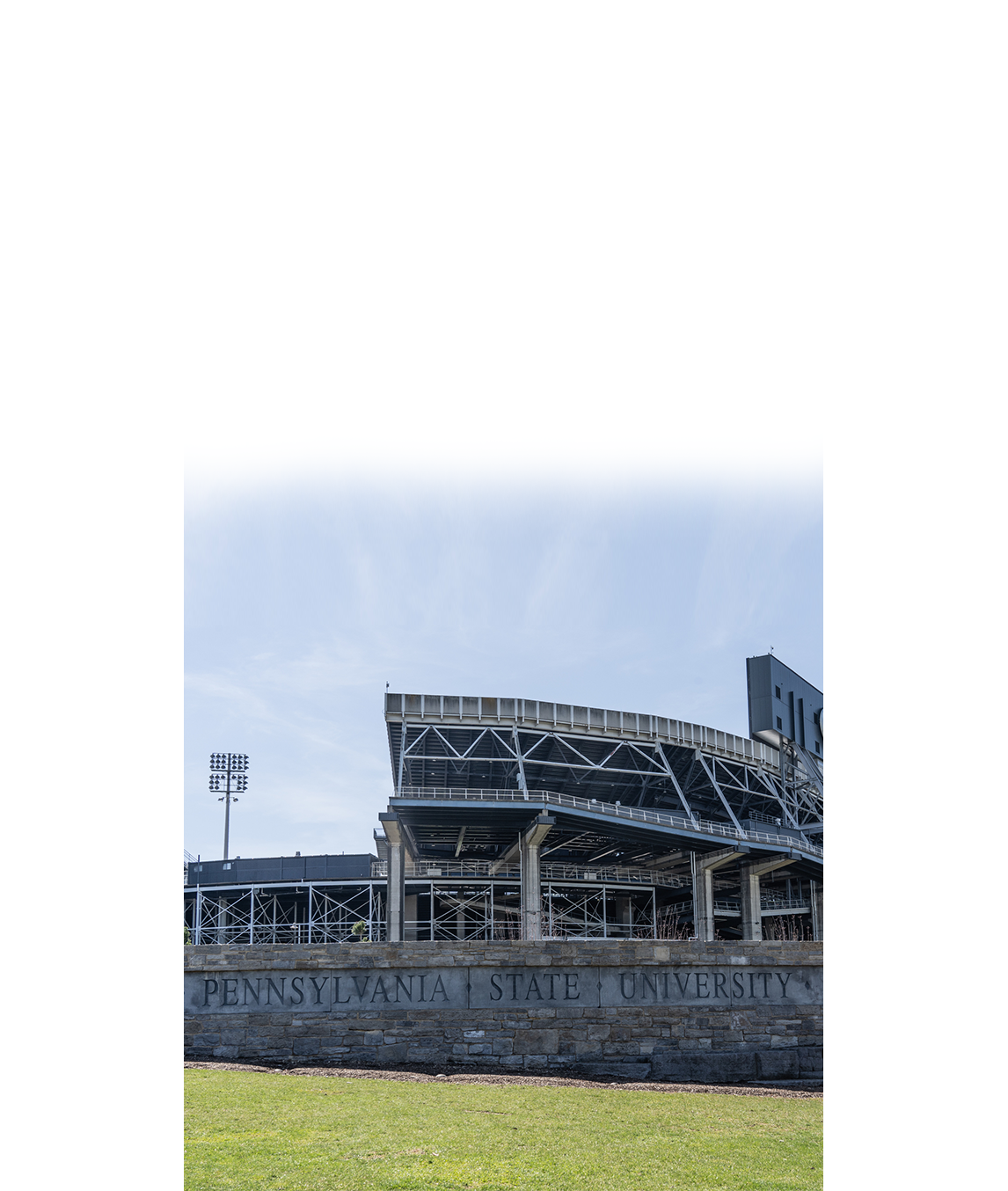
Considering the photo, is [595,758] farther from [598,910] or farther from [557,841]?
[598,910]

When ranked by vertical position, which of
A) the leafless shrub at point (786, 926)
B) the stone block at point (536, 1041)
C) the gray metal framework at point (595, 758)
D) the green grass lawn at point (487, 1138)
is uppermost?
the gray metal framework at point (595, 758)

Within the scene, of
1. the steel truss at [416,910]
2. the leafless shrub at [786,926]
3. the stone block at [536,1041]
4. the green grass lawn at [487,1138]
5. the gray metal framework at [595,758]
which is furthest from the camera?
the leafless shrub at [786,926]

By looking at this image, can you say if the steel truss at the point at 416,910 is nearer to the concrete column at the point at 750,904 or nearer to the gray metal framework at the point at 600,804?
the gray metal framework at the point at 600,804

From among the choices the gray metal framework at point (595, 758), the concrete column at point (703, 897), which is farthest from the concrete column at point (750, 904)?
the gray metal framework at point (595, 758)

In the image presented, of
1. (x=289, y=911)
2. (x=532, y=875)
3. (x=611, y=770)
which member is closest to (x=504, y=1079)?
(x=532, y=875)

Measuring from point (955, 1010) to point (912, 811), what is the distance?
0.66 metres

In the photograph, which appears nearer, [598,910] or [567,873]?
[567,873]

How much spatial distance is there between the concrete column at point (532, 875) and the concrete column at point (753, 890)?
25.6ft

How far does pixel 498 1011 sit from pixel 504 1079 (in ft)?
6.49

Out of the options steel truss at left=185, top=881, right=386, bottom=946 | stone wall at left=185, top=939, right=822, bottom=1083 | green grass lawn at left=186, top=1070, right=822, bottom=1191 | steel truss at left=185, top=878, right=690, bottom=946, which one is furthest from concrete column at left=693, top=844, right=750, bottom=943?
green grass lawn at left=186, top=1070, right=822, bottom=1191

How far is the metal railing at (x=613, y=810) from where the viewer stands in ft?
92.0

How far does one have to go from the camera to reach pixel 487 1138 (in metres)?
7.21

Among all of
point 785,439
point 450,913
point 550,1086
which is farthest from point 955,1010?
point 450,913

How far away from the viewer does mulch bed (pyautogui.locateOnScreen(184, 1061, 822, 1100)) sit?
36.1 feet
